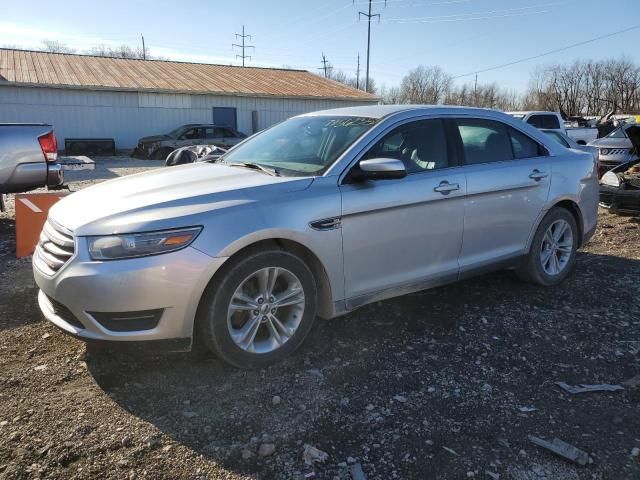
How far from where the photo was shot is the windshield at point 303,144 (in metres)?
3.72

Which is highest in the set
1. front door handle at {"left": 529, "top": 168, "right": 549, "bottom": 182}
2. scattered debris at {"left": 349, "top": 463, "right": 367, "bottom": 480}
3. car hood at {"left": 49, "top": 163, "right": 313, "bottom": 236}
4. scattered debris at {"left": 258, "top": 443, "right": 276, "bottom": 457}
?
front door handle at {"left": 529, "top": 168, "right": 549, "bottom": 182}

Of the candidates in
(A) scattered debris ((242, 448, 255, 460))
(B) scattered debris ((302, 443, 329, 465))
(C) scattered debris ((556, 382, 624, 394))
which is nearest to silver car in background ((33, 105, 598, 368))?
(A) scattered debris ((242, 448, 255, 460))

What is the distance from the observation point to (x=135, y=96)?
2459 cm

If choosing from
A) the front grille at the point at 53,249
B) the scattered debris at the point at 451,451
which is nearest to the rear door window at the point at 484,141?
the scattered debris at the point at 451,451

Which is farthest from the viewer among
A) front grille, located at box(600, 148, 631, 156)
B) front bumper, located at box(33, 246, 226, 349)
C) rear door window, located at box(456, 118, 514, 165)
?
front grille, located at box(600, 148, 631, 156)

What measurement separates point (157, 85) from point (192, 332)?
24437mm

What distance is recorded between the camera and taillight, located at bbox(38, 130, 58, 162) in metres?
6.80

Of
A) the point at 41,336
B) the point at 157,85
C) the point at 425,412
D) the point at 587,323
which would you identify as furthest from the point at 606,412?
the point at 157,85

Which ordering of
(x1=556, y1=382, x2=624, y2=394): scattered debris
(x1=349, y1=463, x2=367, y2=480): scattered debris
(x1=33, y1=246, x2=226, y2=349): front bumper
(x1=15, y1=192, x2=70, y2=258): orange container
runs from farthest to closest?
(x1=15, y1=192, x2=70, y2=258): orange container, (x1=556, y1=382, x2=624, y2=394): scattered debris, (x1=33, y1=246, x2=226, y2=349): front bumper, (x1=349, y1=463, x2=367, y2=480): scattered debris

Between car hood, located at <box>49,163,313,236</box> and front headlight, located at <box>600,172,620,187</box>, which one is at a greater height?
car hood, located at <box>49,163,313,236</box>

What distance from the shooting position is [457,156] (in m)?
4.18

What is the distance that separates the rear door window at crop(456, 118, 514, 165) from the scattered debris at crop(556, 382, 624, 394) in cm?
183

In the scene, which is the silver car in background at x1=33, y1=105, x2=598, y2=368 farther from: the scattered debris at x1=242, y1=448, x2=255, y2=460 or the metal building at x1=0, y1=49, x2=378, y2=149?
the metal building at x1=0, y1=49, x2=378, y2=149

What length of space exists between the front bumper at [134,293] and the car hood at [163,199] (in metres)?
0.18
